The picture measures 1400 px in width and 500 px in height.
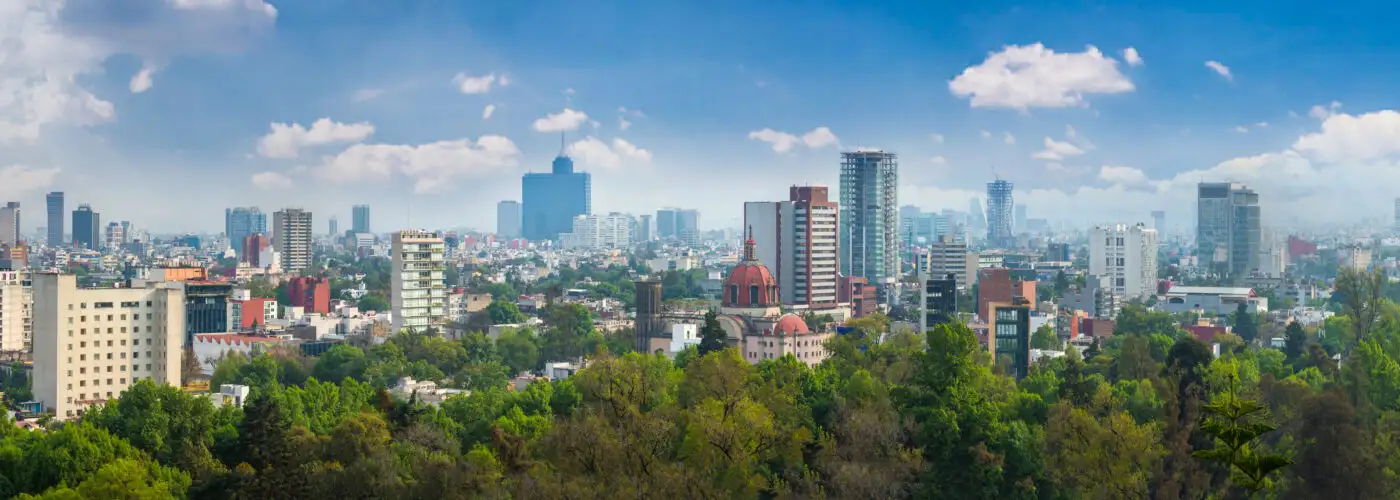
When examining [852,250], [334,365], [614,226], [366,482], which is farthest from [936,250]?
[614,226]

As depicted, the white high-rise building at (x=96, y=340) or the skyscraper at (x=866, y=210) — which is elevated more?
the skyscraper at (x=866, y=210)

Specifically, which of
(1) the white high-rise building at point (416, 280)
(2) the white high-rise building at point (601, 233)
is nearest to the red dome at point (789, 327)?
(1) the white high-rise building at point (416, 280)

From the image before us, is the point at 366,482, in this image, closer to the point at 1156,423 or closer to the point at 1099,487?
the point at 1099,487

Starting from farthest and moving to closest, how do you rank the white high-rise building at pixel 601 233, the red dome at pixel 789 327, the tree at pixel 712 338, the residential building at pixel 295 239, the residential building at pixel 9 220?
the white high-rise building at pixel 601 233, the residential building at pixel 9 220, the residential building at pixel 295 239, the red dome at pixel 789 327, the tree at pixel 712 338

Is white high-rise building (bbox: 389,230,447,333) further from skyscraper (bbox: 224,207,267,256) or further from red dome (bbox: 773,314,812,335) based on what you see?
skyscraper (bbox: 224,207,267,256)

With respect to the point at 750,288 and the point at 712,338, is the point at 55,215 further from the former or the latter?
the point at 712,338

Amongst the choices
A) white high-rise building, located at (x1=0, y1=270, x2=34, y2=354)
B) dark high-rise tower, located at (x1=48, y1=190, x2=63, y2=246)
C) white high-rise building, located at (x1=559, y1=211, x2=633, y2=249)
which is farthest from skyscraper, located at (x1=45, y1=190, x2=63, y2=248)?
white high-rise building, located at (x1=0, y1=270, x2=34, y2=354)

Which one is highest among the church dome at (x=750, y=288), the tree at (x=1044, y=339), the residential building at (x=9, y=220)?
the residential building at (x=9, y=220)

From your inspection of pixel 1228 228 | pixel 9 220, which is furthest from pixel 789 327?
pixel 9 220

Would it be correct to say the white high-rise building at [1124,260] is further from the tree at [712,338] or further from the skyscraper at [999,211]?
the skyscraper at [999,211]
